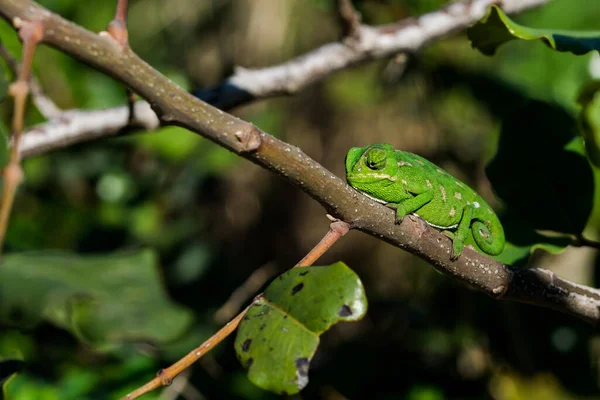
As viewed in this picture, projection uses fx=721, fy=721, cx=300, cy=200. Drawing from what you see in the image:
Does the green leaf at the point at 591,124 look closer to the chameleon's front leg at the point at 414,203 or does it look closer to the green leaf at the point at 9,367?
the chameleon's front leg at the point at 414,203

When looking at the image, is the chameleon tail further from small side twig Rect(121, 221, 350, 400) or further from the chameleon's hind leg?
small side twig Rect(121, 221, 350, 400)

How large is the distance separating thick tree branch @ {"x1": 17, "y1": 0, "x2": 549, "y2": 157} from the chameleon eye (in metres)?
0.59

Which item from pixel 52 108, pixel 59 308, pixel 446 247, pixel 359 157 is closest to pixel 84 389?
pixel 59 308

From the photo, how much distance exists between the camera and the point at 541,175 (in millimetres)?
1941

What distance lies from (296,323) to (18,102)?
2.02ft

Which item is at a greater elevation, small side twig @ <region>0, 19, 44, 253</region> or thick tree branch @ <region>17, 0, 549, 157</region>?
small side twig @ <region>0, 19, 44, 253</region>

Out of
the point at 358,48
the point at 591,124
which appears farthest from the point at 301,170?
the point at 358,48

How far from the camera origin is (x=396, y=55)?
266 centimetres

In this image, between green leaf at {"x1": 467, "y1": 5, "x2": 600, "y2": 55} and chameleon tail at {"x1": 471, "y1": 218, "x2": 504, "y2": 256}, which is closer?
green leaf at {"x1": 467, "y1": 5, "x2": 600, "y2": 55}

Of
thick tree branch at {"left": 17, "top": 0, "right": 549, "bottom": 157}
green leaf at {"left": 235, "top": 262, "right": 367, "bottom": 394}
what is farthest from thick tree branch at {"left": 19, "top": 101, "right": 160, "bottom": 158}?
green leaf at {"left": 235, "top": 262, "right": 367, "bottom": 394}

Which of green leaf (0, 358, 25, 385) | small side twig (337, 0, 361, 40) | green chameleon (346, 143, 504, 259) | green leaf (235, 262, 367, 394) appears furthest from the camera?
small side twig (337, 0, 361, 40)

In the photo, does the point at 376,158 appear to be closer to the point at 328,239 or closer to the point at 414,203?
the point at 414,203

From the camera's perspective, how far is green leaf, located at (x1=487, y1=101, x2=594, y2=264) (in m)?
1.89

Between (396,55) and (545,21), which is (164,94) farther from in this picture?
(545,21)
